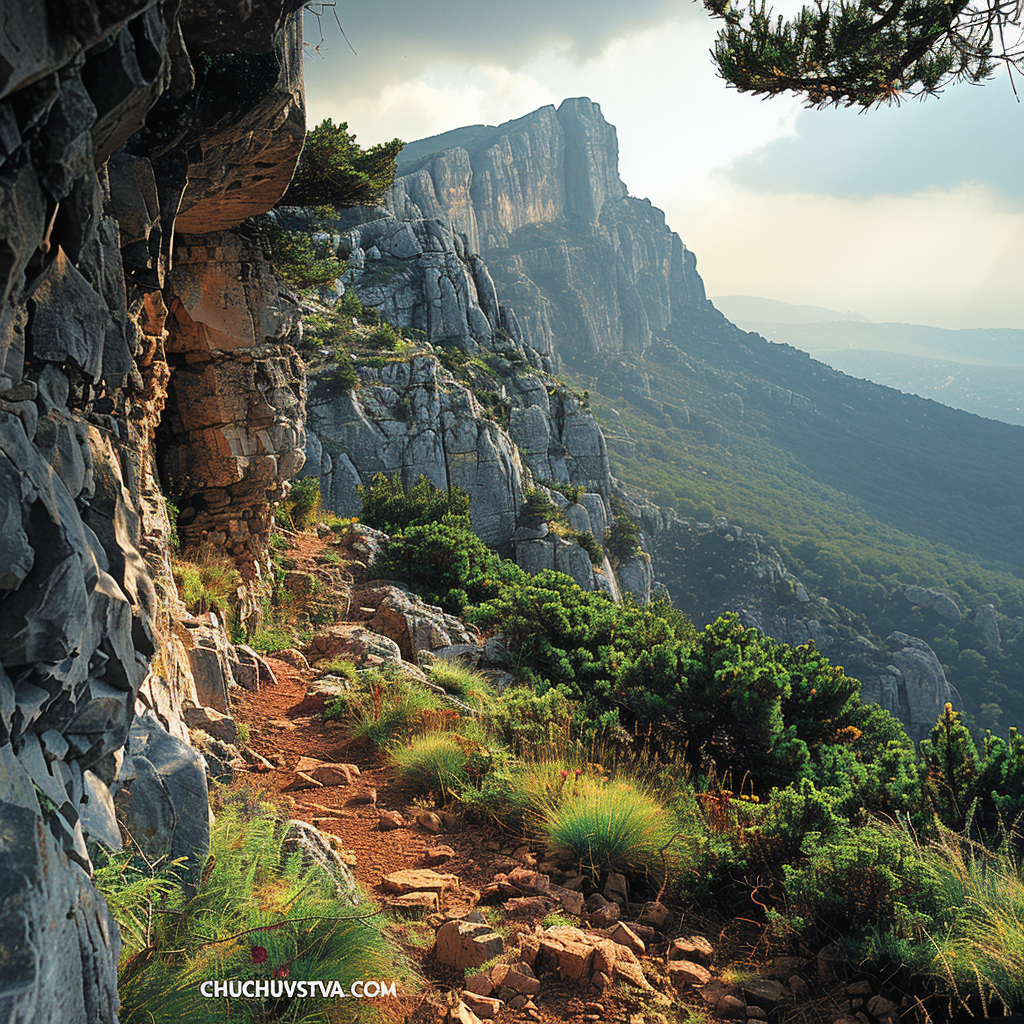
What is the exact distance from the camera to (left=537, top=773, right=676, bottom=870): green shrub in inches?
161

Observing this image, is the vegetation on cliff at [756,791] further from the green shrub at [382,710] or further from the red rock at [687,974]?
the red rock at [687,974]

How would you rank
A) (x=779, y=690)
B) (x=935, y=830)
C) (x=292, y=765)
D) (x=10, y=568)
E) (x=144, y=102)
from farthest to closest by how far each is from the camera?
(x=779, y=690) < (x=292, y=765) < (x=935, y=830) < (x=144, y=102) < (x=10, y=568)

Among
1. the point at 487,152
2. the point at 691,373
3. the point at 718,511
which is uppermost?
the point at 487,152

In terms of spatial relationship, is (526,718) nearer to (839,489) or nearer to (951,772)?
(951,772)

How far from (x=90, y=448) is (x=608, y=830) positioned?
11.9ft

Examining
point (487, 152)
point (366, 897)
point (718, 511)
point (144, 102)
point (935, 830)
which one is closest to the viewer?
point (144, 102)

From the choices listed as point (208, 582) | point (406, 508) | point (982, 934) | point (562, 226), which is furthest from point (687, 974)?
point (562, 226)

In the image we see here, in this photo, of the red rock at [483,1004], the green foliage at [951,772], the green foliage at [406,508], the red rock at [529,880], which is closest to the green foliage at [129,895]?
the red rock at [483,1004]

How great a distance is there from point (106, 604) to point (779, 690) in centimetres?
547

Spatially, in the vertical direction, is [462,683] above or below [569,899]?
above

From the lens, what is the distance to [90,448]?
2.89 metres

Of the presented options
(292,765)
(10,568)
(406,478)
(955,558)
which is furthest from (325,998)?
(955,558)

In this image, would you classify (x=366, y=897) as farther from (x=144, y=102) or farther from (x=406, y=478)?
(x=406, y=478)

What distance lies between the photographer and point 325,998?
2.51 meters
